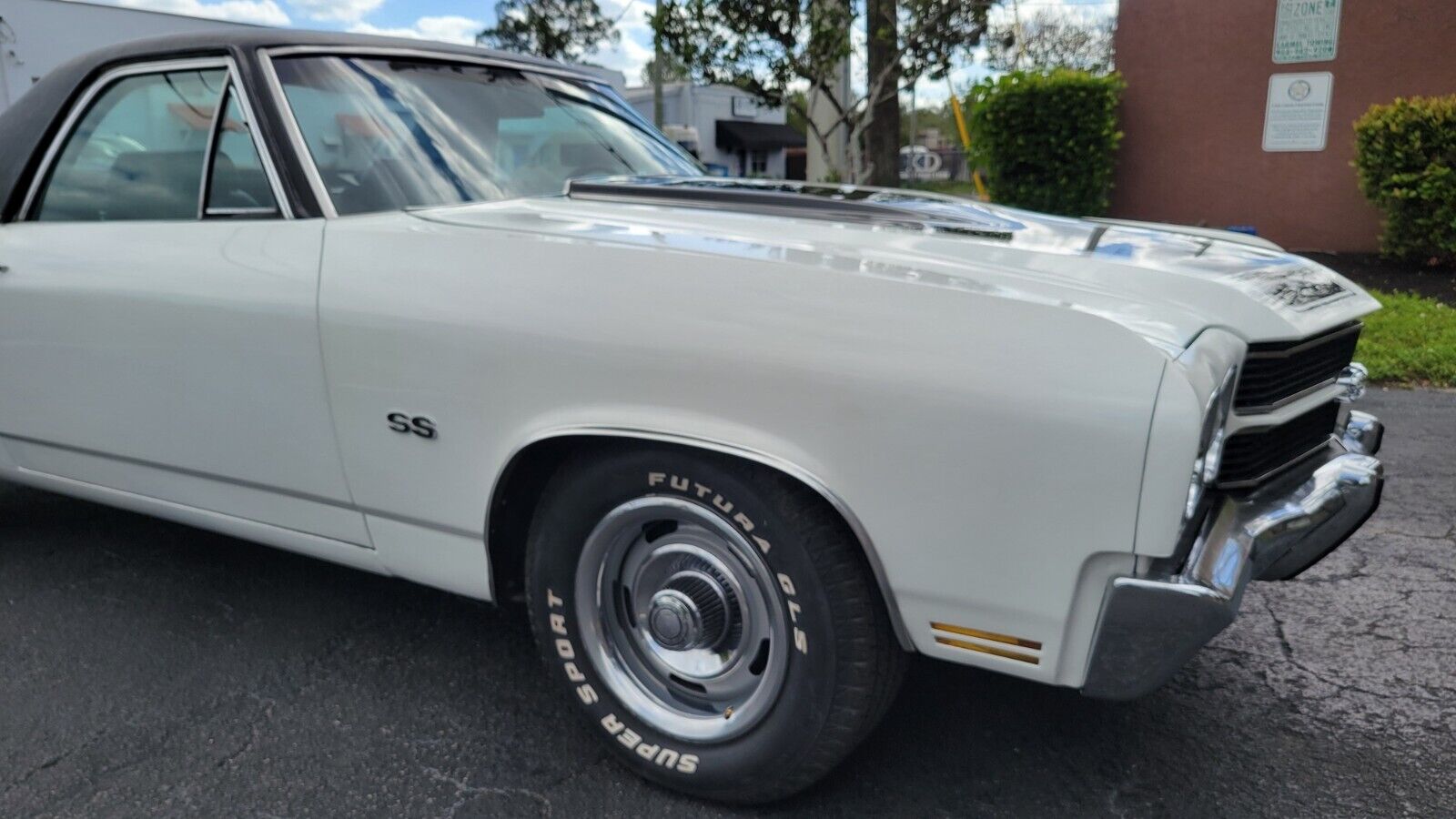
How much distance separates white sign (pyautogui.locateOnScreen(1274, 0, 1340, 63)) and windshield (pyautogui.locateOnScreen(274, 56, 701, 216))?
935 cm

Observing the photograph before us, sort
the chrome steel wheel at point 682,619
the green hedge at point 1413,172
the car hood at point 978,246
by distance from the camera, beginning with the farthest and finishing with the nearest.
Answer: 1. the green hedge at point 1413,172
2. the chrome steel wheel at point 682,619
3. the car hood at point 978,246

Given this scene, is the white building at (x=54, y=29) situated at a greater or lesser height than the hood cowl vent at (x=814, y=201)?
greater

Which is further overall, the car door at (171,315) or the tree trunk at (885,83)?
the tree trunk at (885,83)

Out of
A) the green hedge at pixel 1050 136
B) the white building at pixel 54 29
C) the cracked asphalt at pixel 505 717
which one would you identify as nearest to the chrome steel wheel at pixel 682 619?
the cracked asphalt at pixel 505 717

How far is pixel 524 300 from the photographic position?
219 cm

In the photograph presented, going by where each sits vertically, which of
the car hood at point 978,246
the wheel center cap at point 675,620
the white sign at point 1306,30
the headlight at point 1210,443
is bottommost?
the wheel center cap at point 675,620

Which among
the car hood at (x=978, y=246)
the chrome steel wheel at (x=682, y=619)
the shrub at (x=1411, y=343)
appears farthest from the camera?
the shrub at (x=1411, y=343)

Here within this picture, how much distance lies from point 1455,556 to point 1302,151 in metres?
8.28

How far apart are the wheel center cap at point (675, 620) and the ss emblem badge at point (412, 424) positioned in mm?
604

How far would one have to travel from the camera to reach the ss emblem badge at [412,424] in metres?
2.32

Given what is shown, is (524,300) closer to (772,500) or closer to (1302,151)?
(772,500)

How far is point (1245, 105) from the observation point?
10.8 metres

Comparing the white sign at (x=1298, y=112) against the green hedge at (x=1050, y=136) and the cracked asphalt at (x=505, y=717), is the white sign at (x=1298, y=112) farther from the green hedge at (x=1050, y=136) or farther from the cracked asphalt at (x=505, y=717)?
the cracked asphalt at (x=505, y=717)

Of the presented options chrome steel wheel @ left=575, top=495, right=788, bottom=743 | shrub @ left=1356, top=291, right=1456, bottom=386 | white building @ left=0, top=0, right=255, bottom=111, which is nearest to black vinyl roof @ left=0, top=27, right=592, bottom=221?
chrome steel wheel @ left=575, top=495, right=788, bottom=743
